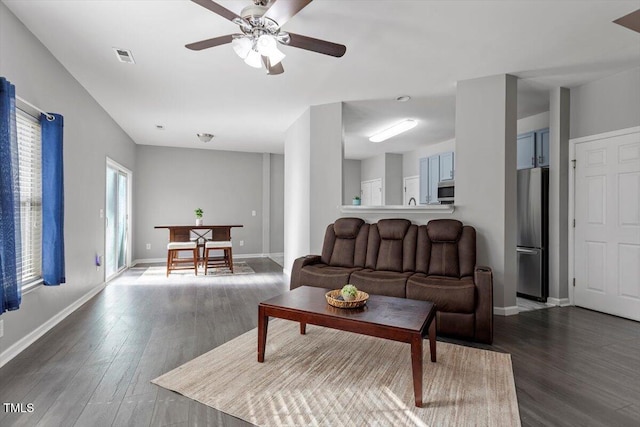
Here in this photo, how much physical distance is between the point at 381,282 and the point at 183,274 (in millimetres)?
4089

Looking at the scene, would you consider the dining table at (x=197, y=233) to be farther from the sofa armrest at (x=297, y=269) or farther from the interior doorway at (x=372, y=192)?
the interior doorway at (x=372, y=192)

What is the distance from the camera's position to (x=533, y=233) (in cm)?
420

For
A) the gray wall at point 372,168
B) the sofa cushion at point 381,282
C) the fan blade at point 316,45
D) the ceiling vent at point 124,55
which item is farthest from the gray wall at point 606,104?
the ceiling vent at point 124,55

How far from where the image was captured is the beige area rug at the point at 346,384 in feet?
5.88

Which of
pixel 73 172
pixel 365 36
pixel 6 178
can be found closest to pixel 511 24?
pixel 365 36

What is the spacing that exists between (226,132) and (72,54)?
3177 millimetres

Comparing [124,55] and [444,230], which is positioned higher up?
[124,55]

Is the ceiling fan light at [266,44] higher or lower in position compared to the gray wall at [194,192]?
higher

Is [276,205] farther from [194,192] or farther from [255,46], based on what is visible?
[255,46]

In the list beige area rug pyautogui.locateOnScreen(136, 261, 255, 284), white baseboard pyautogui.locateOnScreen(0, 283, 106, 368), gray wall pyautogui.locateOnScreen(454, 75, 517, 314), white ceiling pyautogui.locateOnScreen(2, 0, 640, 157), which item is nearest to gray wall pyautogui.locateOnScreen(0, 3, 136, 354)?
white baseboard pyautogui.locateOnScreen(0, 283, 106, 368)

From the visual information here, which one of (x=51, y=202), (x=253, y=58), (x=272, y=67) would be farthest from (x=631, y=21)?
(x=51, y=202)

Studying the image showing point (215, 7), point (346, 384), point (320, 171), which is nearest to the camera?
point (215, 7)

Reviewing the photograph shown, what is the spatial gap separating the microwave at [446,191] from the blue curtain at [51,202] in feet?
17.8

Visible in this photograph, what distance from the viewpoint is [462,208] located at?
12.4ft
